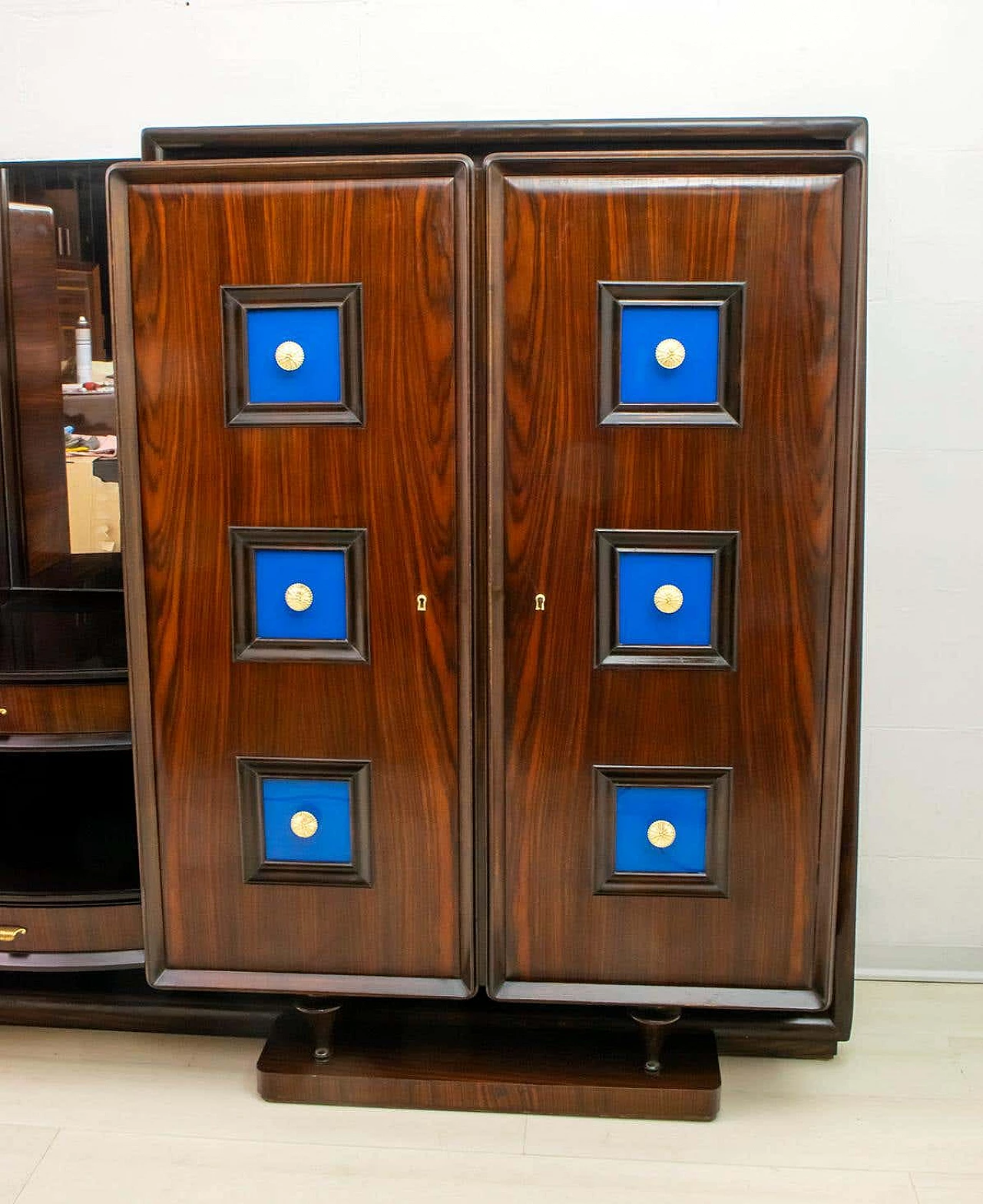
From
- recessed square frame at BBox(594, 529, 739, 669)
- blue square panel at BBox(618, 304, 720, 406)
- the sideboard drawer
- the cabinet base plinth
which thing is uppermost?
blue square panel at BBox(618, 304, 720, 406)

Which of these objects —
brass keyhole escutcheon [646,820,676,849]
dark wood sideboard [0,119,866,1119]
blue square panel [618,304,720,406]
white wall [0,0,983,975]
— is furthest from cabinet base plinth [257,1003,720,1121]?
blue square panel [618,304,720,406]

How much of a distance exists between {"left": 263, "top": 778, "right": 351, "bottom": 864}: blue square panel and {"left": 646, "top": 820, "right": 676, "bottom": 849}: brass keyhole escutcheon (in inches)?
18.5

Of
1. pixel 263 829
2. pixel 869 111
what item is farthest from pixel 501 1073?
pixel 869 111

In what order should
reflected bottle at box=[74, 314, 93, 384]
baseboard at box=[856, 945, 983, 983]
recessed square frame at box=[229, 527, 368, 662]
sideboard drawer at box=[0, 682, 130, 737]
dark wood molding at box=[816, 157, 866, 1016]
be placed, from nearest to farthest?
dark wood molding at box=[816, 157, 866, 1016] → recessed square frame at box=[229, 527, 368, 662] → sideboard drawer at box=[0, 682, 130, 737] → reflected bottle at box=[74, 314, 93, 384] → baseboard at box=[856, 945, 983, 983]

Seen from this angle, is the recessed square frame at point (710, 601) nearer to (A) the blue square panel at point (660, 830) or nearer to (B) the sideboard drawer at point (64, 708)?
(A) the blue square panel at point (660, 830)

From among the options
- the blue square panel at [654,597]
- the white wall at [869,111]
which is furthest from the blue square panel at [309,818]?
the white wall at [869,111]

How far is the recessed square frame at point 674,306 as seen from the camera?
1.72 m

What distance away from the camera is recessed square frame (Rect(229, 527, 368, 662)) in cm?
183

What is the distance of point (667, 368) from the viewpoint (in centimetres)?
175

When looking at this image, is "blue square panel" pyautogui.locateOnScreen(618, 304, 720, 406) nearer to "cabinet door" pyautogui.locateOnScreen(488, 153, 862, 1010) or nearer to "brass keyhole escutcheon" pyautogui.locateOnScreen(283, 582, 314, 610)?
"cabinet door" pyautogui.locateOnScreen(488, 153, 862, 1010)

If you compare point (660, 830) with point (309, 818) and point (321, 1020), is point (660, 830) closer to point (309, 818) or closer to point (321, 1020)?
point (309, 818)

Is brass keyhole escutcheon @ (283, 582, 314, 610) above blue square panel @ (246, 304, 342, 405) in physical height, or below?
below

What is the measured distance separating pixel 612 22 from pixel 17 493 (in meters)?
1.43

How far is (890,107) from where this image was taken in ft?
7.25
